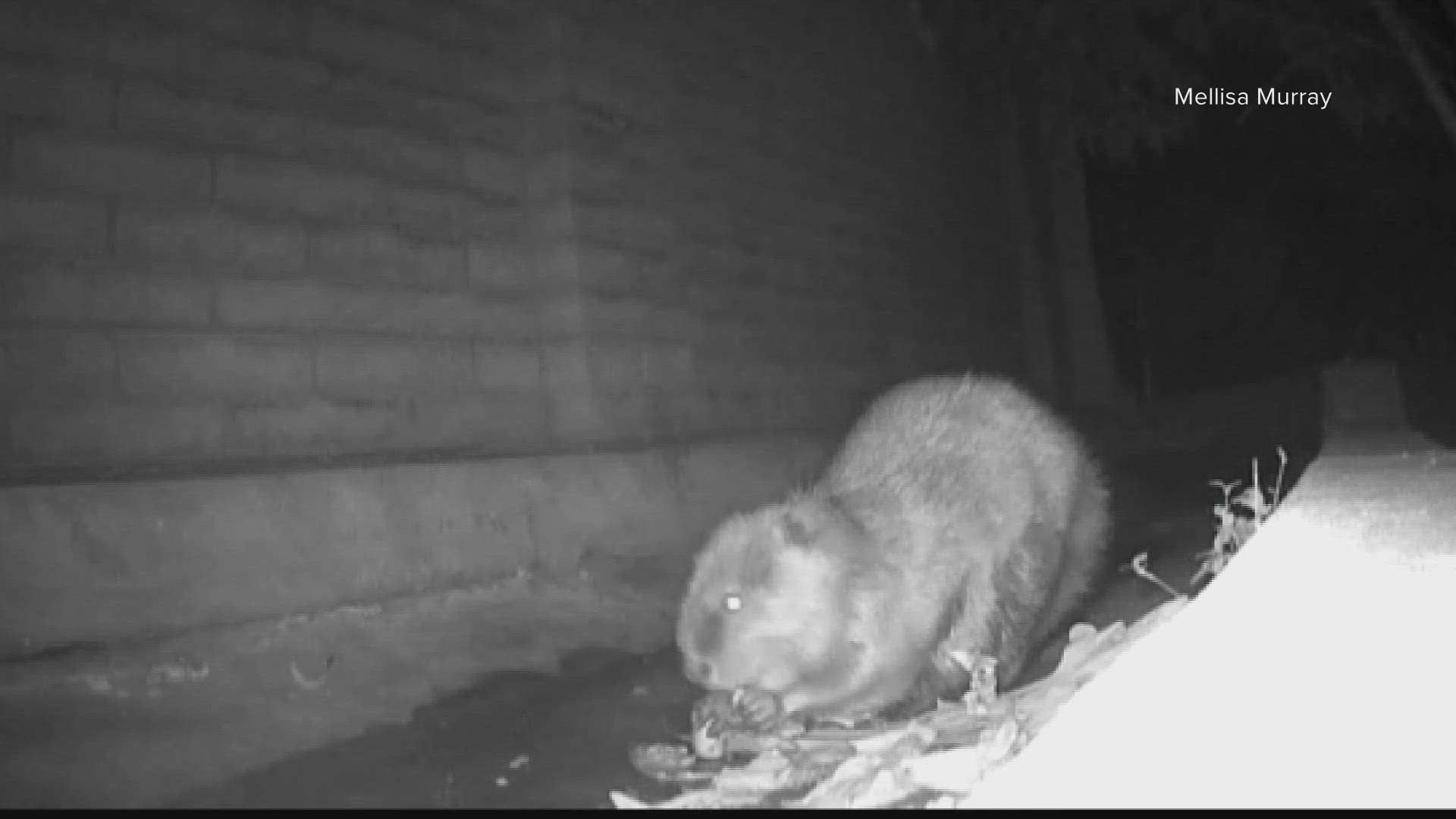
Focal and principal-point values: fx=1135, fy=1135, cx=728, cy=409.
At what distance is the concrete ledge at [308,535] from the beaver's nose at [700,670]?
57.9 inches

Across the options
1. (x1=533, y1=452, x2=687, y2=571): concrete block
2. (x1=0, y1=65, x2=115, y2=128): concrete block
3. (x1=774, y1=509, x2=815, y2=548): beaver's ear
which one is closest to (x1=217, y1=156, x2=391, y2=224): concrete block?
(x1=0, y1=65, x2=115, y2=128): concrete block

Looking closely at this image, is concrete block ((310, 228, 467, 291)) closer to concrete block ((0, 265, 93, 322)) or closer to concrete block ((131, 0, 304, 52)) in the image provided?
concrete block ((131, 0, 304, 52))

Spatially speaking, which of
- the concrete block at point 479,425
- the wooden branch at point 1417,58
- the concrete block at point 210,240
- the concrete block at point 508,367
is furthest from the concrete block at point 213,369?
the wooden branch at point 1417,58

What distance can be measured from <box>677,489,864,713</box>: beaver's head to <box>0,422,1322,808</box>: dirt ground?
1.11ft

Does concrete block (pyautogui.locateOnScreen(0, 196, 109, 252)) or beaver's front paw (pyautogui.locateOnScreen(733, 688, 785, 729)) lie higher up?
concrete block (pyautogui.locateOnScreen(0, 196, 109, 252))

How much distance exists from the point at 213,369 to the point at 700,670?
212 cm

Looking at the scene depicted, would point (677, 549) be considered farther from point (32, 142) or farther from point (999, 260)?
point (999, 260)

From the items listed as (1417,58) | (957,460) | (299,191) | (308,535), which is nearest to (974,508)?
(957,460)

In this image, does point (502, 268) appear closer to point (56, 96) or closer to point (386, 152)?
point (386, 152)

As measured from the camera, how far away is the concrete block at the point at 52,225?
130 inches

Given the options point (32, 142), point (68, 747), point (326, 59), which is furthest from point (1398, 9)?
point (68, 747)

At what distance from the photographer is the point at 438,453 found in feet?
14.3

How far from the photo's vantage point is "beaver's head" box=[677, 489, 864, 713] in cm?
259

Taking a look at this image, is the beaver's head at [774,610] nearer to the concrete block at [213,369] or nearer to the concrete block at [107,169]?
the concrete block at [213,369]
